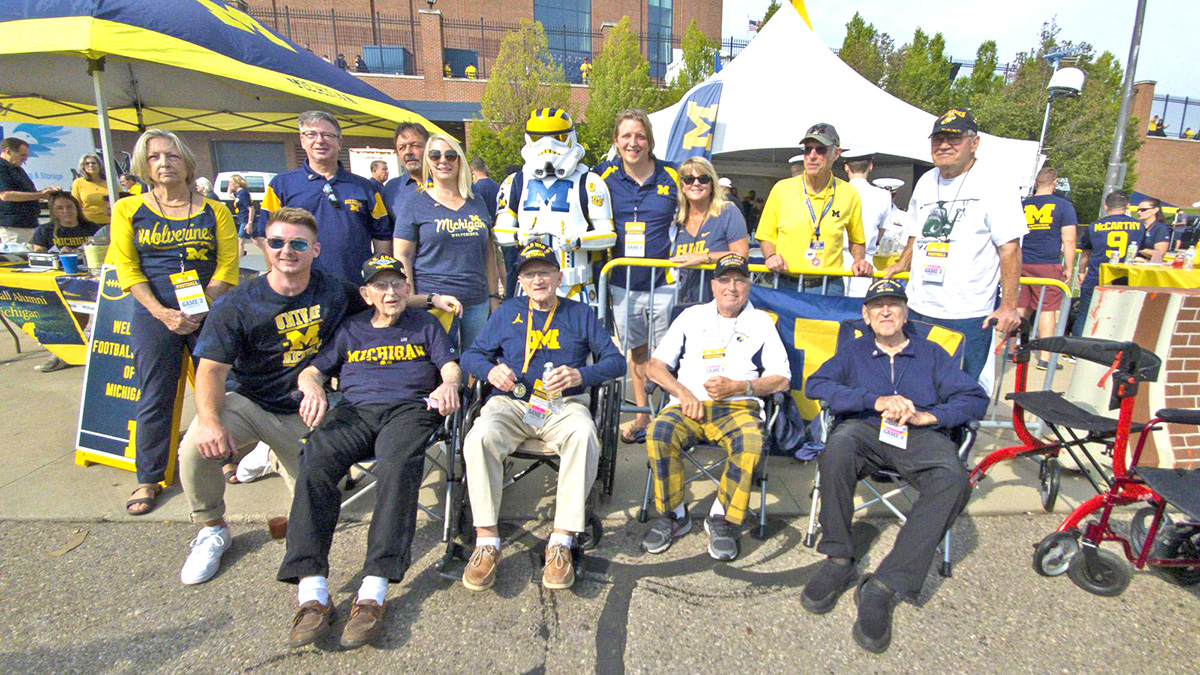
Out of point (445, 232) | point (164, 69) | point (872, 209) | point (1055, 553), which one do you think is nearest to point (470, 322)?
point (445, 232)

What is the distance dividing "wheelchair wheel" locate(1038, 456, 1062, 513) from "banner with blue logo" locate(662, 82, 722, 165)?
19.9 ft

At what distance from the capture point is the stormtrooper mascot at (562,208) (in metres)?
3.41

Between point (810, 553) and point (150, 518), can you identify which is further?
point (150, 518)

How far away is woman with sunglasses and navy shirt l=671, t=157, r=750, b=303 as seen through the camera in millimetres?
3537

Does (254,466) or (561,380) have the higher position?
(561,380)

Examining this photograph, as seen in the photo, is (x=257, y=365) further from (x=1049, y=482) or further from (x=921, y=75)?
(x=921, y=75)

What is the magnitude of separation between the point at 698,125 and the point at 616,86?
11.7m

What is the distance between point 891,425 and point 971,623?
0.80 m

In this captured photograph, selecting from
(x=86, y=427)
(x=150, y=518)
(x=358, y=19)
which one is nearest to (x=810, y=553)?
(x=150, y=518)

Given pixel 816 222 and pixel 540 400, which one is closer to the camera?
pixel 540 400

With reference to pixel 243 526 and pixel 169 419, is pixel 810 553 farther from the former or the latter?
Result: pixel 169 419

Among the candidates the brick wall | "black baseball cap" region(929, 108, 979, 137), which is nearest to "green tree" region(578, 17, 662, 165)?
"black baseball cap" region(929, 108, 979, 137)

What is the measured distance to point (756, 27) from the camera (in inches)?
936

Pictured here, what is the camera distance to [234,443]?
263 centimetres
